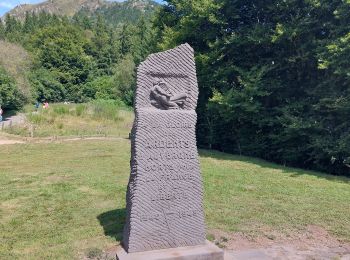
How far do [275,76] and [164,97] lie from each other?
12375mm

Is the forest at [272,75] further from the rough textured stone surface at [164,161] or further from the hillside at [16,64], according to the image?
the hillside at [16,64]

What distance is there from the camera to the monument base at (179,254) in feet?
16.8

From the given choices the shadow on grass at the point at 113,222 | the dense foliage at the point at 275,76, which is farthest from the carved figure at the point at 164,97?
the dense foliage at the point at 275,76

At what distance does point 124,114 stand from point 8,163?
15.6m

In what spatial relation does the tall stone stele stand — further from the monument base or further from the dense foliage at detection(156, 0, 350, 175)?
the dense foliage at detection(156, 0, 350, 175)

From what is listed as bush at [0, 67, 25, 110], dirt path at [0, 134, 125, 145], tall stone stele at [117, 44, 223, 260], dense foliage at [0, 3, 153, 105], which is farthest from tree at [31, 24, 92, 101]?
tall stone stele at [117, 44, 223, 260]

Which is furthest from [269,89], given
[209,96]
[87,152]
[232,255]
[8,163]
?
[232,255]

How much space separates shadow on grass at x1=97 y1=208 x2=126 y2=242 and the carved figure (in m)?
2.22

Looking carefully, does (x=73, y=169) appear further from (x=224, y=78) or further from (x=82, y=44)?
(x=82, y=44)

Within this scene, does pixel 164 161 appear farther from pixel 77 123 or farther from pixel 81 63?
pixel 81 63

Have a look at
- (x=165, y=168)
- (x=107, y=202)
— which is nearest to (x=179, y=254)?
(x=165, y=168)

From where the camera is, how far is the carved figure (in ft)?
18.2

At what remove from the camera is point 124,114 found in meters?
29.7

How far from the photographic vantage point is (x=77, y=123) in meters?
26.7
